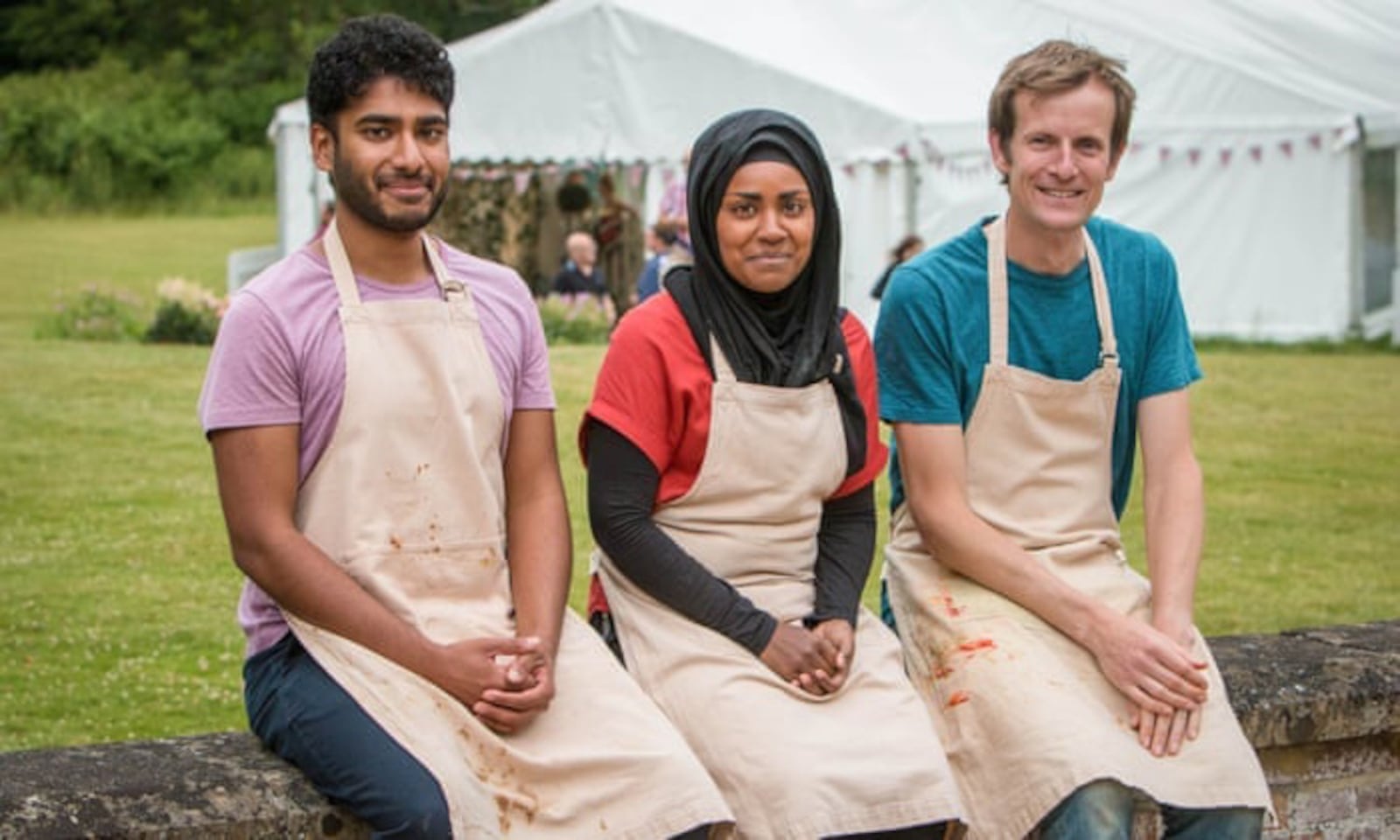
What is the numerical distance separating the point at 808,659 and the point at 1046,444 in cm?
70

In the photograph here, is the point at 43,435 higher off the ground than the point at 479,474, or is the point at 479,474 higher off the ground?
the point at 479,474

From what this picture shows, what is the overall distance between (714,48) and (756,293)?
45.2ft

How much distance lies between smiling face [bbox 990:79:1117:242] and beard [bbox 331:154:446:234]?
111 cm

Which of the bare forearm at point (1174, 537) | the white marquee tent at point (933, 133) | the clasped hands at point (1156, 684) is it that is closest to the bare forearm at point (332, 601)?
the clasped hands at point (1156, 684)

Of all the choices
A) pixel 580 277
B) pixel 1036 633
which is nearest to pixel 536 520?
pixel 1036 633

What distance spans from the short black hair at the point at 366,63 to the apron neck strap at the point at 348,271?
191 mm

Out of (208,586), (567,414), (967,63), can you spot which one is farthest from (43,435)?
(967,63)

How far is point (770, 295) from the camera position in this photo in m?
3.43

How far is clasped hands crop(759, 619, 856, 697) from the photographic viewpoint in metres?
3.16

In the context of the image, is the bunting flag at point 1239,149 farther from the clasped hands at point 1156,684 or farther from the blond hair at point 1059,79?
the clasped hands at point 1156,684

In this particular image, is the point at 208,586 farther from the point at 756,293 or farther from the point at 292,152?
the point at 292,152

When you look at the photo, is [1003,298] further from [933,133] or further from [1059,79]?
[933,133]

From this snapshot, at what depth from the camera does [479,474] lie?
3.14 m

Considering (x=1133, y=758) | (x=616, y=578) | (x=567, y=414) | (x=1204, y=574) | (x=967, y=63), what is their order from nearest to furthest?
(x=1133, y=758) → (x=616, y=578) → (x=1204, y=574) → (x=567, y=414) → (x=967, y=63)
